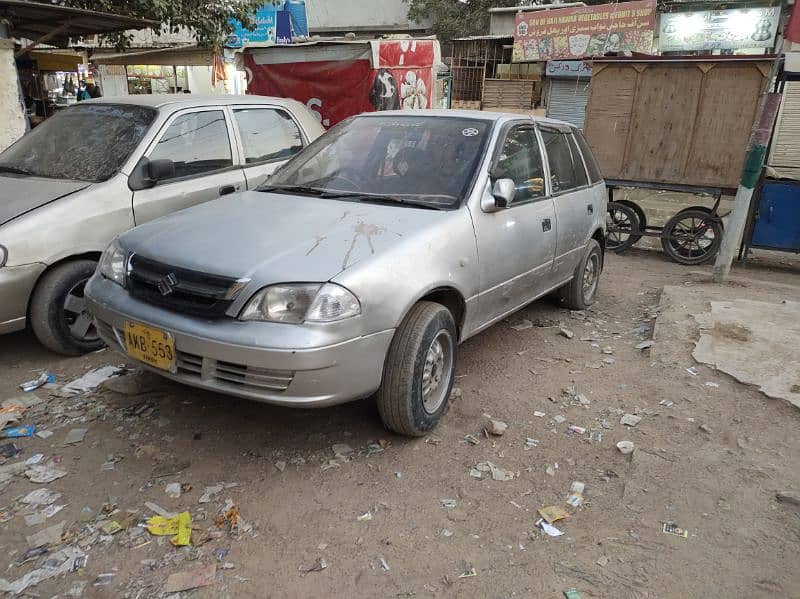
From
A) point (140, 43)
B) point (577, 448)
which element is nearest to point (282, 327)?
point (577, 448)

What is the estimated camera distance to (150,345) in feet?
9.18

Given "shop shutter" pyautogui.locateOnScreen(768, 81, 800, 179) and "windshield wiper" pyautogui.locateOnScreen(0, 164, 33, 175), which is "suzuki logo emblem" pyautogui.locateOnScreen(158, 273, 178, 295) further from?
"shop shutter" pyautogui.locateOnScreen(768, 81, 800, 179)

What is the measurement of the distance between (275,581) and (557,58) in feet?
56.0

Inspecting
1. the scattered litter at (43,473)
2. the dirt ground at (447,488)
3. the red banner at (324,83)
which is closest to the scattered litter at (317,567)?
the dirt ground at (447,488)

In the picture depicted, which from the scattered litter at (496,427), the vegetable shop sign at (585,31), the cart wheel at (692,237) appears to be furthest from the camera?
the vegetable shop sign at (585,31)

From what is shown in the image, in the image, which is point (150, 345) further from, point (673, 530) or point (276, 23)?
point (276, 23)

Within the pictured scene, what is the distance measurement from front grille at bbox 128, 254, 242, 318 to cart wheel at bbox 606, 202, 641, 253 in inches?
276

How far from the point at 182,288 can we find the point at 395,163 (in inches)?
63.0

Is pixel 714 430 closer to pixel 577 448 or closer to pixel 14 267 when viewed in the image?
pixel 577 448

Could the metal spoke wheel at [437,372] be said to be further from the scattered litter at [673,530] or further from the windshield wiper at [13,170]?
the windshield wiper at [13,170]

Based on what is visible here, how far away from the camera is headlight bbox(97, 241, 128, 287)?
10.2 feet

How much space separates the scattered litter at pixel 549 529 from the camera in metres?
2.54

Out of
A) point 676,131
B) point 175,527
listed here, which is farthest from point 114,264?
point 676,131

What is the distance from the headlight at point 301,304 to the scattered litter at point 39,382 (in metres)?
1.93
